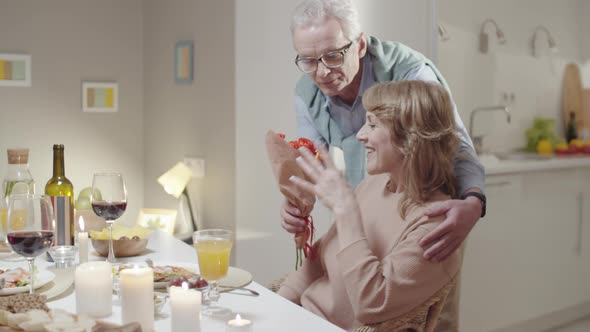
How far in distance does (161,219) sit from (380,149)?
1.90 meters

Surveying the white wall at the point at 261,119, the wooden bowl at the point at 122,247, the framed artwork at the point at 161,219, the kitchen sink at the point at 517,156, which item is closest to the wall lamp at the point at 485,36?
the kitchen sink at the point at 517,156

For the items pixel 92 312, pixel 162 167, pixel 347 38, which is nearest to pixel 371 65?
pixel 347 38

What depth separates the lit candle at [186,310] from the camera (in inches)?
46.7

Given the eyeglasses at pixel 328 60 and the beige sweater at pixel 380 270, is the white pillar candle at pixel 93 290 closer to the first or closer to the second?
the beige sweater at pixel 380 270

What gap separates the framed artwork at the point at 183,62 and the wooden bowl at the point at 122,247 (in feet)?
5.22

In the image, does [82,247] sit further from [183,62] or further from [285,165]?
[183,62]

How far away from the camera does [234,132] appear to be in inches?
118

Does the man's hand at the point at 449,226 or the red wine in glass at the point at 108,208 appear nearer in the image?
the man's hand at the point at 449,226

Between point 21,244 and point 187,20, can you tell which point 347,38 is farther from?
point 187,20

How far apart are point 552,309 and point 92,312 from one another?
3.11 meters

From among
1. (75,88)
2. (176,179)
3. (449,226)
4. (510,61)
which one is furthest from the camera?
(510,61)

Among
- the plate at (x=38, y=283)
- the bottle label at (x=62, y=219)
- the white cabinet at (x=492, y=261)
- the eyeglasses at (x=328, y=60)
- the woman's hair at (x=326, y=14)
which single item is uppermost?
the woman's hair at (x=326, y=14)

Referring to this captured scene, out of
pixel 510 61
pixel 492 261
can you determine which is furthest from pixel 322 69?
pixel 510 61

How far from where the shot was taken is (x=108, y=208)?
169cm
